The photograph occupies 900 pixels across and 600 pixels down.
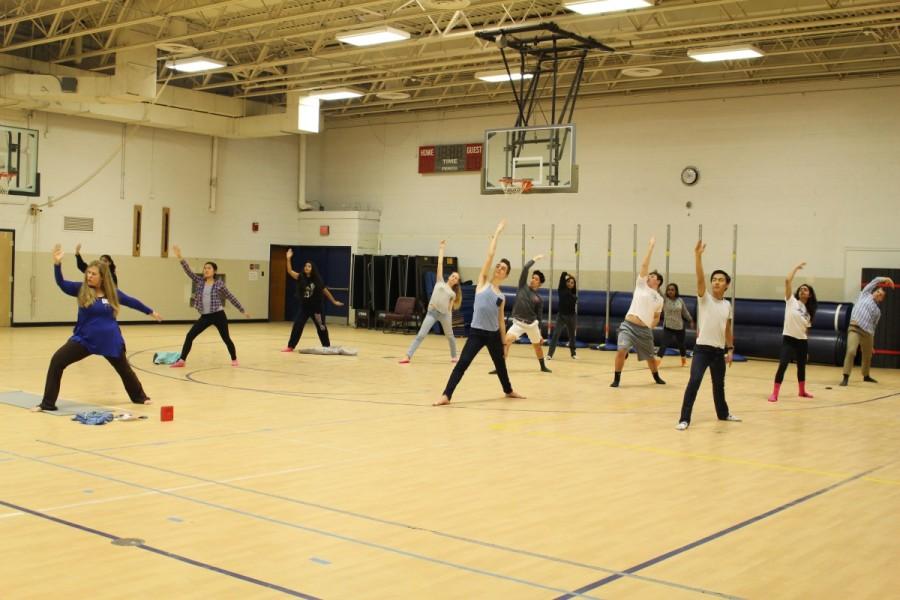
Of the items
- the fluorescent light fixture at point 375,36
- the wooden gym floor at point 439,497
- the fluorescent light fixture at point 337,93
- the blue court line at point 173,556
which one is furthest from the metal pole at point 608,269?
the blue court line at point 173,556

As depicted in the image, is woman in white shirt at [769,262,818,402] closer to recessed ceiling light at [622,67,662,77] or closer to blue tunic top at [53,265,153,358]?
blue tunic top at [53,265,153,358]

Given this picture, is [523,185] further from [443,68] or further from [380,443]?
[380,443]

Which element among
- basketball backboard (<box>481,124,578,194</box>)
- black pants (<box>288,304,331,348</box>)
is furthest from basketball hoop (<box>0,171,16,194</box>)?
basketball backboard (<box>481,124,578,194</box>)

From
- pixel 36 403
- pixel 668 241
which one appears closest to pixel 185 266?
pixel 36 403

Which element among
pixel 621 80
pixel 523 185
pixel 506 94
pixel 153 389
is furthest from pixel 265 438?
pixel 506 94

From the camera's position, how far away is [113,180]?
87.3 feet

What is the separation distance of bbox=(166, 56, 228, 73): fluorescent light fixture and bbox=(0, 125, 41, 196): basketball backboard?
479 centimetres

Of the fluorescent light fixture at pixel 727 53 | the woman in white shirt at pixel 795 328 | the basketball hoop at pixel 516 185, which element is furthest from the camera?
the fluorescent light fixture at pixel 727 53

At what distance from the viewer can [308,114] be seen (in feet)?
86.7

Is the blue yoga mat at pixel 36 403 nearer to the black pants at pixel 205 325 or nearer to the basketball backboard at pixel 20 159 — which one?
the black pants at pixel 205 325

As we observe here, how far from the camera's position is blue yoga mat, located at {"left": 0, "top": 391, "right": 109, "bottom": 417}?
10.6 m

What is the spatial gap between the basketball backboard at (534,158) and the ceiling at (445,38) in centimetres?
217

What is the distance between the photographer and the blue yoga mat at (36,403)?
10.6 m

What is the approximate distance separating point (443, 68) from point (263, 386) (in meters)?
13.6
